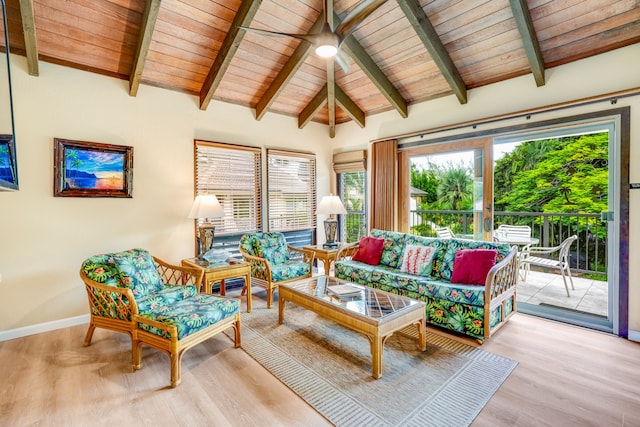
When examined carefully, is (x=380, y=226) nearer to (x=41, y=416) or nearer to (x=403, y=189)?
(x=403, y=189)

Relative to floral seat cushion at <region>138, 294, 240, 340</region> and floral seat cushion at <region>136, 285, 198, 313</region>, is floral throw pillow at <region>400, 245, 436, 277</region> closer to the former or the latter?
floral seat cushion at <region>138, 294, 240, 340</region>

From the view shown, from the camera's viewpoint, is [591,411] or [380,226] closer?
[591,411]

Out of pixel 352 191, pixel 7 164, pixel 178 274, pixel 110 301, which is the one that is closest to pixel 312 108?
pixel 352 191

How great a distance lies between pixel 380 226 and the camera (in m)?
5.10

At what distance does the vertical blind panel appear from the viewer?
447 centimetres

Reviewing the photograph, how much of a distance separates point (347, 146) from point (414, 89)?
1.62 m

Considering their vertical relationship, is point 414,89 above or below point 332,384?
above

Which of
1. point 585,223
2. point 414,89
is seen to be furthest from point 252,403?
point 585,223

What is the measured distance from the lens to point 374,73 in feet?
14.0

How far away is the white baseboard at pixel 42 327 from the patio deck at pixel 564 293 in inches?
213

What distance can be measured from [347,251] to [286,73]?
2.72 meters

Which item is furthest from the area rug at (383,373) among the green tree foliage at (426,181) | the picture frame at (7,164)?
the green tree foliage at (426,181)

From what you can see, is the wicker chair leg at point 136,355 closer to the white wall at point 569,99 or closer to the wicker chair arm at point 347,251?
the wicker chair arm at point 347,251

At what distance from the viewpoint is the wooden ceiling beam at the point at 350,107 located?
4941mm
